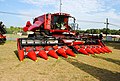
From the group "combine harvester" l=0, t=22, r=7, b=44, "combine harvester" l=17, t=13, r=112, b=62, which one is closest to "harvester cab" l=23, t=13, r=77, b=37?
"combine harvester" l=17, t=13, r=112, b=62

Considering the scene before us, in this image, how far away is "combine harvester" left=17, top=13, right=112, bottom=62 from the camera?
9523 mm

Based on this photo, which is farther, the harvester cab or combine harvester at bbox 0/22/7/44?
combine harvester at bbox 0/22/7/44

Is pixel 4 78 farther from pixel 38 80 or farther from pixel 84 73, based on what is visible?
pixel 84 73

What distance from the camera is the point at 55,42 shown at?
10773 mm

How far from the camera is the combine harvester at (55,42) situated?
9523 millimetres

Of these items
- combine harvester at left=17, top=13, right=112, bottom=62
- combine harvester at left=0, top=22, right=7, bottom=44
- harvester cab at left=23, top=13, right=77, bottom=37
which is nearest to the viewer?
combine harvester at left=17, top=13, right=112, bottom=62

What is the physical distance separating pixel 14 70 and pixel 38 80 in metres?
1.51

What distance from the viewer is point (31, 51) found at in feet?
30.5

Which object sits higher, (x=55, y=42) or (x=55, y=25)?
(x=55, y=25)

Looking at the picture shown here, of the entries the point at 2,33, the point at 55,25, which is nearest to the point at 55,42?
the point at 55,25

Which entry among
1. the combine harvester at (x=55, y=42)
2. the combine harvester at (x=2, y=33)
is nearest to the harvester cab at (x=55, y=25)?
the combine harvester at (x=55, y=42)

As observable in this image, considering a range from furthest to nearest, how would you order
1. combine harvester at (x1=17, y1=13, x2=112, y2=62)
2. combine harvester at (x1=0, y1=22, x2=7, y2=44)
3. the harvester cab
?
combine harvester at (x1=0, y1=22, x2=7, y2=44) → the harvester cab → combine harvester at (x1=17, y1=13, x2=112, y2=62)

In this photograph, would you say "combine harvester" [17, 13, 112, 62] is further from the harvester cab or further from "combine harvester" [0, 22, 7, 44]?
"combine harvester" [0, 22, 7, 44]

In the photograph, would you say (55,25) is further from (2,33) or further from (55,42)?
(2,33)
